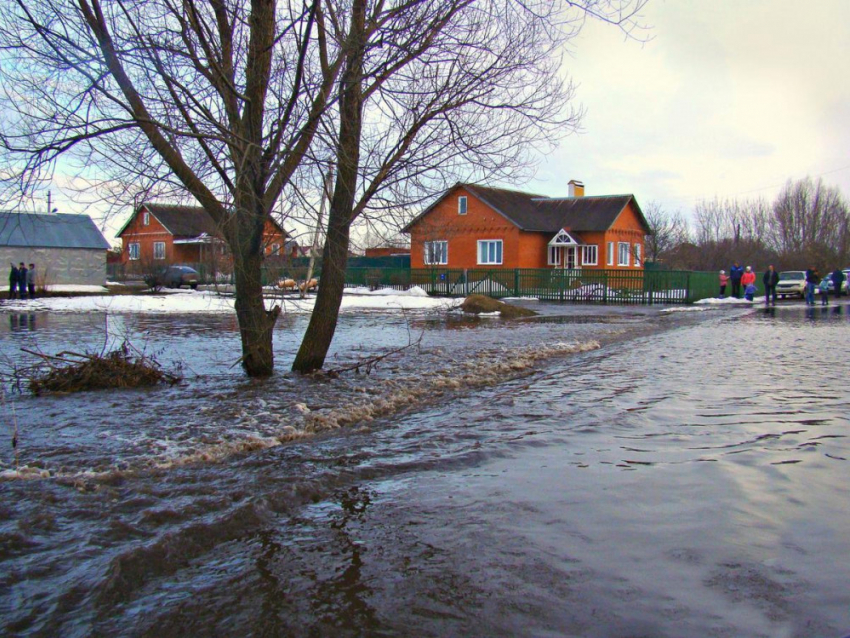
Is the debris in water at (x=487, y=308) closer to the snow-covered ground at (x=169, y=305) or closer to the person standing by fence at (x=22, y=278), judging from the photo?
the snow-covered ground at (x=169, y=305)

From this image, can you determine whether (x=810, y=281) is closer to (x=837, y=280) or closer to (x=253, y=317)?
(x=837, y=280)

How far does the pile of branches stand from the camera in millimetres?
9438

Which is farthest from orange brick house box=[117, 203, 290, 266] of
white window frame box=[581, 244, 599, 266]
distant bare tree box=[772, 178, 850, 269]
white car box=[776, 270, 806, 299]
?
distant bare tree box=[772, 178, 850, 269]

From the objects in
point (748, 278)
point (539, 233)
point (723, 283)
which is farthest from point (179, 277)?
point (748, 278)

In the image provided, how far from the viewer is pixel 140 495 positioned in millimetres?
5305

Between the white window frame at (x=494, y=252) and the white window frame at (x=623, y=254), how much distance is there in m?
8.37

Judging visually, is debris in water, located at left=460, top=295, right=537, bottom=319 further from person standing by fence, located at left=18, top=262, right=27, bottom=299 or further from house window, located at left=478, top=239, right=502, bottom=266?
house window, located at left=478, top=239, right=502, bottom=266

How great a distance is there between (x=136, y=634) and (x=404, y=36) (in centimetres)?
763

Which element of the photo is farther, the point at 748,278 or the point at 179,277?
the point at 179,277

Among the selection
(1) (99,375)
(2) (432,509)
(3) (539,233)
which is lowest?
(2) (432,509)

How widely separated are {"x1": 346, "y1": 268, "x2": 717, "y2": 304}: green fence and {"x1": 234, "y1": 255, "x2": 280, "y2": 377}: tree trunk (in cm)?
→ 2611

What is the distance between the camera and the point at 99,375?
31.8ft

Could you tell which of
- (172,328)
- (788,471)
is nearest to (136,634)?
(788,471)

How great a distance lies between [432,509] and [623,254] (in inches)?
1854
